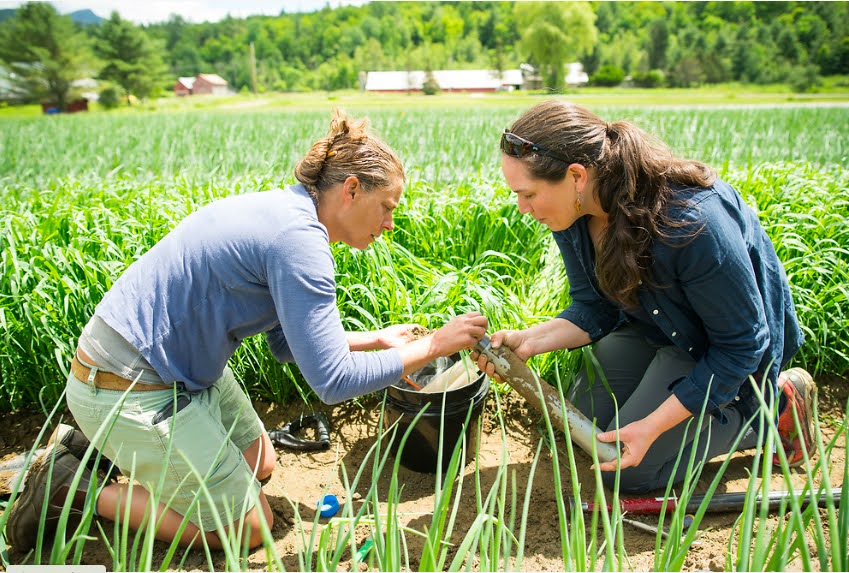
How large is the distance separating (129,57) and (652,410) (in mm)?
33718

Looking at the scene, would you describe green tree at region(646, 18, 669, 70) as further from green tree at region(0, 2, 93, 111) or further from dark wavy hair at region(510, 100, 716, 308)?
green tree at region(0, 2, 93, 111)

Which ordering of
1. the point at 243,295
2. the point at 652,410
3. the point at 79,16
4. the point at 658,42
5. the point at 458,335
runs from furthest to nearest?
the point at 658,42
the point at 79,16
the point at 652,410
the point at 458,335
the point at 243,295

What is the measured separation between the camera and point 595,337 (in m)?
2.13

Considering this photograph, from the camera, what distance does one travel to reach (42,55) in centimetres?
2406

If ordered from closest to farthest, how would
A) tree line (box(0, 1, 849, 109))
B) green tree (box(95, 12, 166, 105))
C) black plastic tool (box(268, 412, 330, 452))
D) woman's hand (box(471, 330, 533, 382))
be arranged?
woman's hand (box(471, 330, 533, 382)) < black plastic tool (box(268, 412, 330, 452)) < tree line (box(0, 1, 849, 109)) < green tree (box(95, 12, 166, 105))

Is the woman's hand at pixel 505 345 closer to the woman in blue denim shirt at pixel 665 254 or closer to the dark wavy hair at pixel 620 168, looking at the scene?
the woman in blue denim shirt at pixel 665 254

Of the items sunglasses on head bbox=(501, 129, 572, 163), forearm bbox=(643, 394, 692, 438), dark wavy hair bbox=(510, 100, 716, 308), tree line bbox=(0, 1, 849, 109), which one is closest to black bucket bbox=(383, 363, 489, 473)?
forearm bbox=(643, 394, 692, 438)

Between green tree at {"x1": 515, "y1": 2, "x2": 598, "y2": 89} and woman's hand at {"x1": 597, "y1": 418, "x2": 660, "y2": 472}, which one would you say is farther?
green tree at {"x1": 515, "y1": 2, "x2": 598, "y2": 89}

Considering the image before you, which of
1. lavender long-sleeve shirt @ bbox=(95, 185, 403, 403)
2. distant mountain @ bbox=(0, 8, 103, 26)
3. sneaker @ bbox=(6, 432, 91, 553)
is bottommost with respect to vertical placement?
sneaker @ bbox=(6, 432, 91, 553)

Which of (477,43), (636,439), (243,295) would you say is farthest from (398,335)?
(477,43)

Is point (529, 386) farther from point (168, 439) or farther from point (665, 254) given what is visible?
point (168, 439)

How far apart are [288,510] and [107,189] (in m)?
2.50

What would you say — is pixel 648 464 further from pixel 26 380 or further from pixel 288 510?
pixel 26 380

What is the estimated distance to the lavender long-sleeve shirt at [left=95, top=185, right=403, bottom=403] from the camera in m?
1.44
